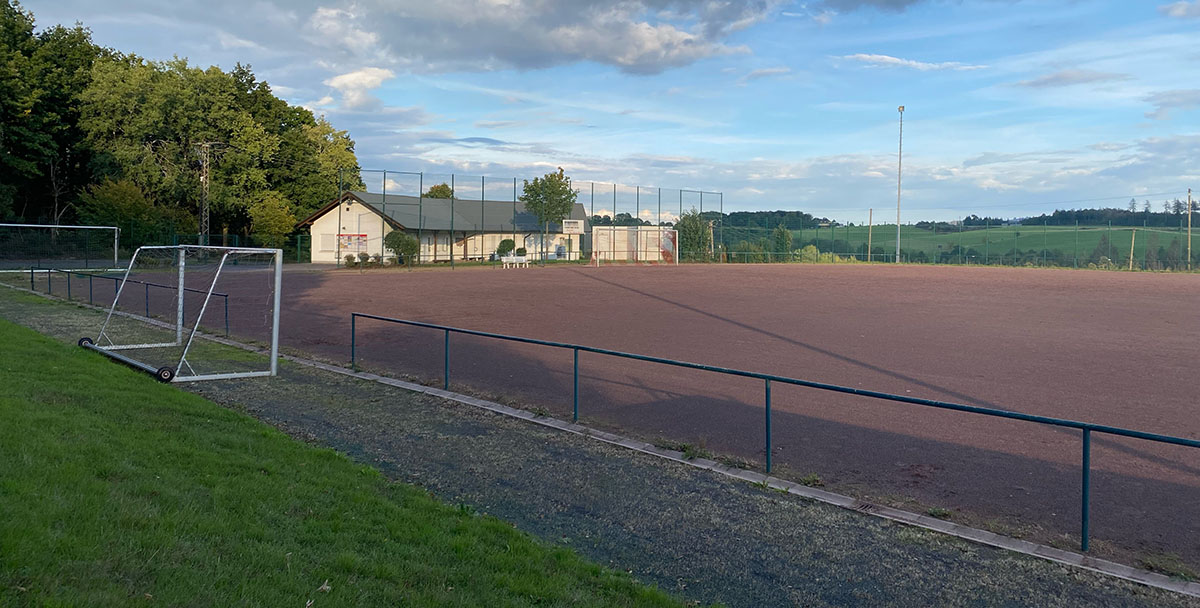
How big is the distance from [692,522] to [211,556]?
337 centimetres

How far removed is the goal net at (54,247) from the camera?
40750 mm

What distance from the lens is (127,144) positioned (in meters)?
55.3

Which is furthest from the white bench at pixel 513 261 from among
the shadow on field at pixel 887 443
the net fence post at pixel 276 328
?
the net fence post at pixel 276 328

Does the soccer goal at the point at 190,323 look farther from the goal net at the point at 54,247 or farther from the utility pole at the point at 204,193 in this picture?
the utility pole at the point at 204,193

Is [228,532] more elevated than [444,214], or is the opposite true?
[444,214]

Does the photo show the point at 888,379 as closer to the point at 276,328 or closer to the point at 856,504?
the point at 856,504

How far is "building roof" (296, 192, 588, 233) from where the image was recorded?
58297 millimetres

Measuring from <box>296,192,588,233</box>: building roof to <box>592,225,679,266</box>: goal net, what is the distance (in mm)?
5296

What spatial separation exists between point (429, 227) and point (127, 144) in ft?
68.6

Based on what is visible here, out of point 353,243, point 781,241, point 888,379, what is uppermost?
point 781,241

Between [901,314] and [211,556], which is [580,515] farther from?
[901,314]

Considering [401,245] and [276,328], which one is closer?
[276,328]

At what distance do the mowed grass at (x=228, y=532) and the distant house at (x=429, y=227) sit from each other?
158ft

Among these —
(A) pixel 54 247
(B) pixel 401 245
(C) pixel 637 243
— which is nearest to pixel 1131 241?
(C) pixel 637 243
